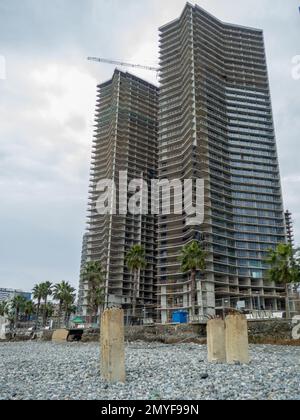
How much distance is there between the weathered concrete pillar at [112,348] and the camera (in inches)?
483

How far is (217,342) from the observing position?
1792cm

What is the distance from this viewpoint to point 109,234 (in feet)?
382

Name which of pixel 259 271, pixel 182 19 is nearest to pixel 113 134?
pixel 182 19

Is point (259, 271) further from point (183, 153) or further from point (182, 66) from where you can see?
point (182, 66)

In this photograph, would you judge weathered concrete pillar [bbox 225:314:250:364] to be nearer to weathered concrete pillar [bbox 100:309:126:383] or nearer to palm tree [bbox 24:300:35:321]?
weathered concrete pillar [bbox 100:309:126:383]

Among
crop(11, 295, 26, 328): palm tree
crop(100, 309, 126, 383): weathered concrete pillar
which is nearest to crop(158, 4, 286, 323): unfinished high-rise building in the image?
crop(11, 295, 26, 328): palm tree

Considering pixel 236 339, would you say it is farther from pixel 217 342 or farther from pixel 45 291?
pixel 45 291

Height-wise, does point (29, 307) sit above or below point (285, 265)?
below

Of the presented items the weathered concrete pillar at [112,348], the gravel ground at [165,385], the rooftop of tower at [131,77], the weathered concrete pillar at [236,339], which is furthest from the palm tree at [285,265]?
the rooftop of tower at [131,77]

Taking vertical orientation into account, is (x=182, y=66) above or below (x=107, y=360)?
above

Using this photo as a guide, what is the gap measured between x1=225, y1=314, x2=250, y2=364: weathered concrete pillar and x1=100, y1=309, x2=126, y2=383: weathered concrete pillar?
5.79m

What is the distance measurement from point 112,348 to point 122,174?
378 ft

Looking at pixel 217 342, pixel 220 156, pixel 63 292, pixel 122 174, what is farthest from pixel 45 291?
pixel 217 342
